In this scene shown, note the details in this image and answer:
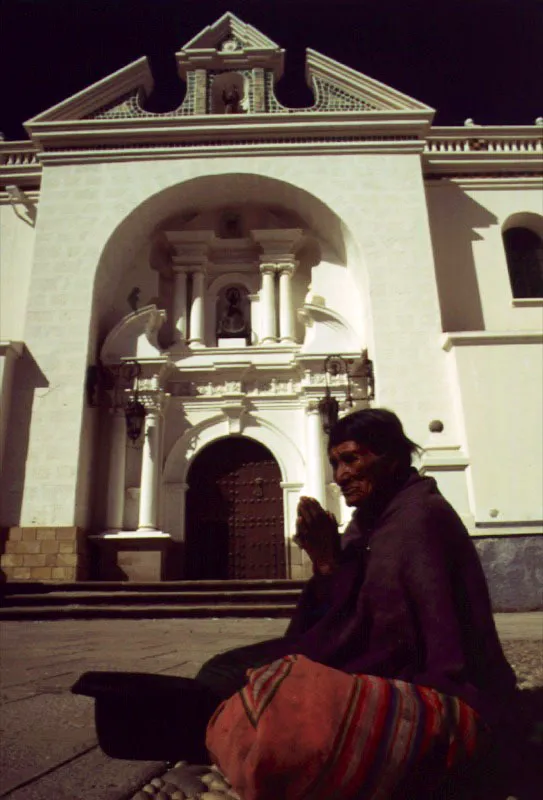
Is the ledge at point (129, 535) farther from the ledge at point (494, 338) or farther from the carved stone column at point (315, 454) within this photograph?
the ledge at point (494, 338)

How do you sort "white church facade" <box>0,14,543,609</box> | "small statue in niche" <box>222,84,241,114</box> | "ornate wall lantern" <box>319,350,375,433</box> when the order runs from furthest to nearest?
"small statue in niche" <box>222,84,241,114</box> → "ornate wall lantern" <box>319,350,375,433</box> → "white church facade" <box>0,14,543,609</box>

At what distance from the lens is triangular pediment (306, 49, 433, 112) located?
39.8 ft

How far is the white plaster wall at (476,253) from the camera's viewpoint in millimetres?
11211

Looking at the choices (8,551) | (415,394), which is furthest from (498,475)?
(8,551)

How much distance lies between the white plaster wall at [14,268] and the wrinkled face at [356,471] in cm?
1002

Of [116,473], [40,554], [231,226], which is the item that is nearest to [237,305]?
[231,226]

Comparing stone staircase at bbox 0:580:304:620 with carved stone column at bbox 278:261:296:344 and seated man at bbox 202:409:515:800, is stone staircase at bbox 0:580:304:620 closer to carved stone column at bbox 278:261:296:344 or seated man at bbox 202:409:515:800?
carved stone column at bbox 278:261:296:344

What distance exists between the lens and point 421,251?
10.9 metres

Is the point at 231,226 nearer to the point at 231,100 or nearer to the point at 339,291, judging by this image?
the point at 231,100

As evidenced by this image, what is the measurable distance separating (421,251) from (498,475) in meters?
4.26

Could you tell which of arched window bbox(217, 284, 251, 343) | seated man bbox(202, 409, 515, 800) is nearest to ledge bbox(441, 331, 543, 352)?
A: arched window bbox(217, 284, 251, 343)

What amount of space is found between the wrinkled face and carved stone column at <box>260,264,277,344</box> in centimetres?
983

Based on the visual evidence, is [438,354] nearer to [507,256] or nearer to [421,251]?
[421,251]

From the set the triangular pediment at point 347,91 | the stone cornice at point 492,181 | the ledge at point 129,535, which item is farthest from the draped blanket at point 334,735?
the triangular pediment at point 347,91
